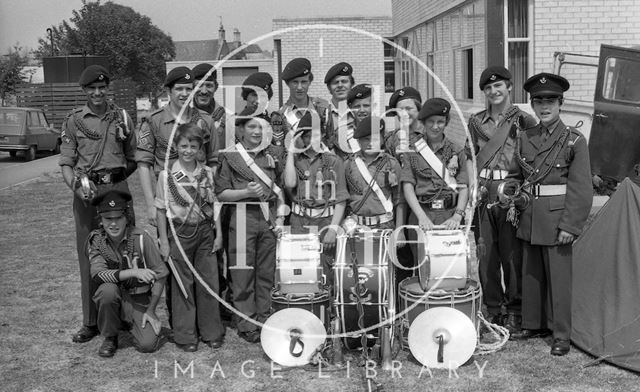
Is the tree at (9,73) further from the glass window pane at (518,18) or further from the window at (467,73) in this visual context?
the glass window pane at (518,18)

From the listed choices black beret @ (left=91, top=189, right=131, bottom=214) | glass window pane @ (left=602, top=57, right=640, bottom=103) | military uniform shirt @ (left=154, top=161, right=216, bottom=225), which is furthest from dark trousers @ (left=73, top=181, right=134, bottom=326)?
glass window pane @ (left=602, top=57, right=640, bottom=103)

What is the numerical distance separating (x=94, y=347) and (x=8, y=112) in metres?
19.3

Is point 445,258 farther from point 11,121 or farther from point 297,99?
point 11,121

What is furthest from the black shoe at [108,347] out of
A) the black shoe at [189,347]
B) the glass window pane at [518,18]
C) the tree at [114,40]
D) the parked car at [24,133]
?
the tree at [114,40]

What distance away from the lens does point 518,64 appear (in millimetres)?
12227

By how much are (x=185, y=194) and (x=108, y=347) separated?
131 cm

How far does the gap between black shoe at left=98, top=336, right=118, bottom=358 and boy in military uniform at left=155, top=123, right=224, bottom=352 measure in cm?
46

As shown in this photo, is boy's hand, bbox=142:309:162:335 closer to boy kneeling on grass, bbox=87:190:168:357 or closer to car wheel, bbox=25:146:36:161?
boy kneeling on grass, bbox=87:190:168:357

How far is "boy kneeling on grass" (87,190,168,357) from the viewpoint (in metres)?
5.43

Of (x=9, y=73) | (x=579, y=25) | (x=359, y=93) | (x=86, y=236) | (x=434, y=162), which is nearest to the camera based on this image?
(x=434, y=162)

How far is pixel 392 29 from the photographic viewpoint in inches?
915

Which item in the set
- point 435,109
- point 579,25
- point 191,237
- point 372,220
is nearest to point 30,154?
point 579,25

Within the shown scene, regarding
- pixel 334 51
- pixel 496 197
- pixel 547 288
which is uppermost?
pixel 334 51

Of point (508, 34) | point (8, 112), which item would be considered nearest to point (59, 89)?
point (8, 112)
